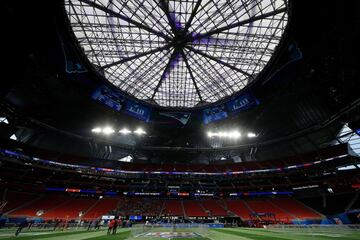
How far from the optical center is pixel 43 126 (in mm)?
39719

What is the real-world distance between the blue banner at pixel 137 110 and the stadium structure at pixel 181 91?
45 centimetres

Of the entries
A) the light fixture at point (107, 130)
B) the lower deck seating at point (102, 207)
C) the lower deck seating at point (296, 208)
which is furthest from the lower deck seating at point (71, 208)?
the lower deck seating at point (296, 208)

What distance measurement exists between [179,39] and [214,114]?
63.1ft

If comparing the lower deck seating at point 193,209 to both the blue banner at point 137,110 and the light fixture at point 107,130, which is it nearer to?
the blue banner at point 137,110

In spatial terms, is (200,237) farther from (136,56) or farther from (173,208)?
(173,208)

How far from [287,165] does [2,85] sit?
5570 cm

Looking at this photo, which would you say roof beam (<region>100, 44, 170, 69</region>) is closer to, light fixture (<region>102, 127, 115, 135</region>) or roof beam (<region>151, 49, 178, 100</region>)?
roof beam (<region>151, 49, 178, 100</region>)

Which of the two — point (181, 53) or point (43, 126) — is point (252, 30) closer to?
point (181, 53)

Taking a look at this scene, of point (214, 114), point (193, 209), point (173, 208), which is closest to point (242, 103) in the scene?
point (214, 114)

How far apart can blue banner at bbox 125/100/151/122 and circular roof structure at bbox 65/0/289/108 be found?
5021 mm

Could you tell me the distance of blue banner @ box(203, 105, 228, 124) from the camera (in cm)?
4362

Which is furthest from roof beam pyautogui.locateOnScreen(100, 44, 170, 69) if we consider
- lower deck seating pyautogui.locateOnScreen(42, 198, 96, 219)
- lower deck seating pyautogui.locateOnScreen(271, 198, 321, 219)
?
lower deck seating pyautogui.locateOnScreen(271, 198, 321, 219)

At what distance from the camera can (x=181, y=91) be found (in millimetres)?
49719

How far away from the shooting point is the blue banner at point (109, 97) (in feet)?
123
